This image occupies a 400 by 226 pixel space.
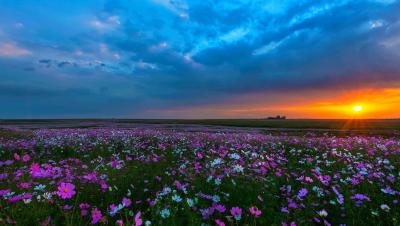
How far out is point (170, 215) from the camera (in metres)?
3.69

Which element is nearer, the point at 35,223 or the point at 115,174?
the point at 35,223

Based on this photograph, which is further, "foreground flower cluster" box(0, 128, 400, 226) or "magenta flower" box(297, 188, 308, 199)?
"magenta flower" box(297, 188, 308, 199)

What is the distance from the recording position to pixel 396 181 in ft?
19.7

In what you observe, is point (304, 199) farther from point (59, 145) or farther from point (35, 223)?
point (59, 145)

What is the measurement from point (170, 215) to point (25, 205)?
2024mm

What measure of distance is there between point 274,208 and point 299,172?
2464 millimetres

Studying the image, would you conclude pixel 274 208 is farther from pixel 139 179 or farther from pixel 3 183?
pixel 3 183

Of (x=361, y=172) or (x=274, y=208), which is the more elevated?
(x=361, y=172)

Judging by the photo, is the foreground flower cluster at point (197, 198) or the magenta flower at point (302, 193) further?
the magenta flower at point (302, 193)

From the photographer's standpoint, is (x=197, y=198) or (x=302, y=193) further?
(x=302, y=193)

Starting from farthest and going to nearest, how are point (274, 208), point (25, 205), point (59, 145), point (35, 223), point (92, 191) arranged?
point (59, 145)
point (92, 191)
point (274, 208)
point (25, 205)
point (35, 223)

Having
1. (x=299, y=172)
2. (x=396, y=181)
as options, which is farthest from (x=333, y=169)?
(x=396, y=181)

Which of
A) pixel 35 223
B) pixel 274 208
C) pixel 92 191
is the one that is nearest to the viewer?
pixel 35 223

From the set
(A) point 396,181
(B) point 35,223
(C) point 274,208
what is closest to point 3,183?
(B) point 35,223
